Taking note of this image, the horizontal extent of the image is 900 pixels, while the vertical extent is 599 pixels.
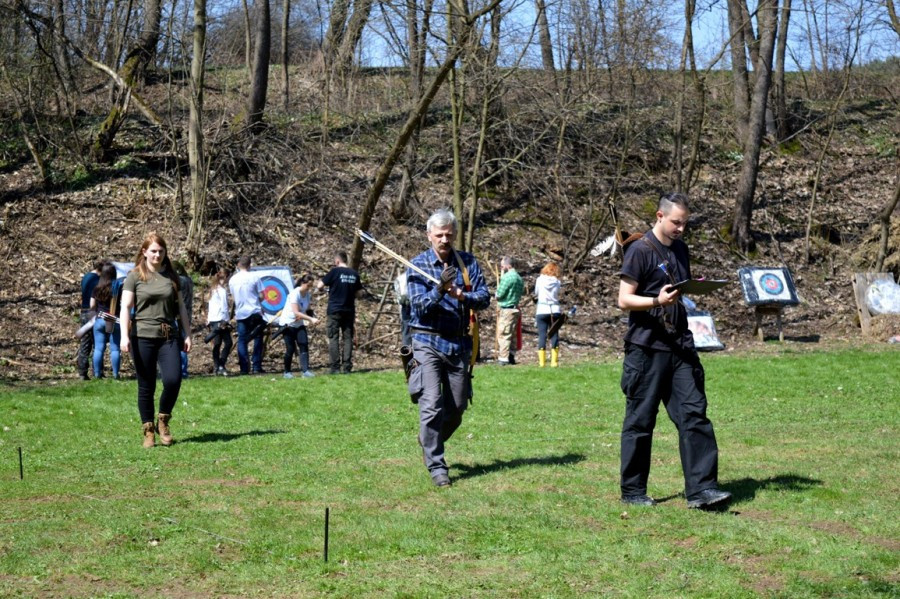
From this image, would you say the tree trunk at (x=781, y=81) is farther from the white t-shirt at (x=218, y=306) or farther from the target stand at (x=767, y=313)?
the white t-shirt at (x=218, y=306)

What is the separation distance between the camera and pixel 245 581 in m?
5.39

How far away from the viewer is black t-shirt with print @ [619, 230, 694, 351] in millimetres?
6820

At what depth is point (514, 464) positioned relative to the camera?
28.6 feet

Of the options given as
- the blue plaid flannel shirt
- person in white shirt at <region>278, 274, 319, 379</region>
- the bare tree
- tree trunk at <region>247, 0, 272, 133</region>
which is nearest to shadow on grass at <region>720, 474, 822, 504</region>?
the blue plaid flannel shirt

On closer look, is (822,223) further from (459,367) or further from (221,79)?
(459,367)

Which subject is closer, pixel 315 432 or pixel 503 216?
pixel 315 432

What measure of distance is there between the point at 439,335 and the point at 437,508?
1417 mm

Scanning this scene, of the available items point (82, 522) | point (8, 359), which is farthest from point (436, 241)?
point (8, 359)

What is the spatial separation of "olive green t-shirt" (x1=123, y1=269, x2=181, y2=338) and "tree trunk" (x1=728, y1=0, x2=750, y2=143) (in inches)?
797

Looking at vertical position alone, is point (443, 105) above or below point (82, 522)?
above

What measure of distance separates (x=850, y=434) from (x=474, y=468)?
3.90 metres

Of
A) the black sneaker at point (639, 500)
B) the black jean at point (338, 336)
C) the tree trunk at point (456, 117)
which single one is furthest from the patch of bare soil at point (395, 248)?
the black sneaker at point (639, 500)

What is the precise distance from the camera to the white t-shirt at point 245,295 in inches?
699

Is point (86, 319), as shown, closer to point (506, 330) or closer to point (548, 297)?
point (506, 330)
